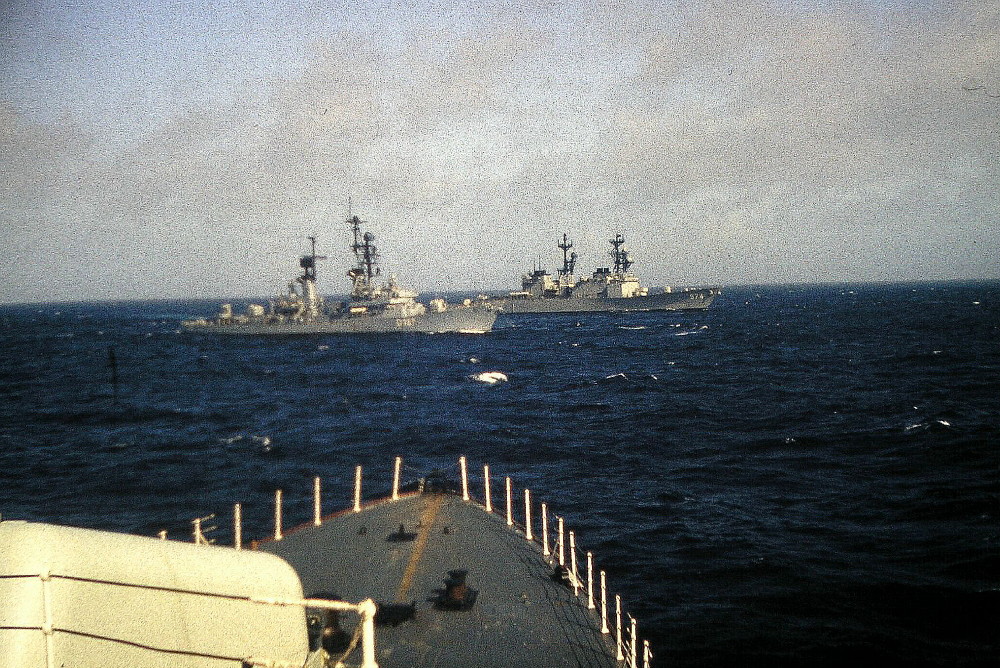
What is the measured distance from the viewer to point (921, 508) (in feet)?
74.5

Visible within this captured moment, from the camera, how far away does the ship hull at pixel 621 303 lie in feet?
490

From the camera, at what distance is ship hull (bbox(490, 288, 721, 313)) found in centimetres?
14925

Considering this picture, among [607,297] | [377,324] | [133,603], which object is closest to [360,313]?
[377,324]

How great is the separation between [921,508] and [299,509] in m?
24.6

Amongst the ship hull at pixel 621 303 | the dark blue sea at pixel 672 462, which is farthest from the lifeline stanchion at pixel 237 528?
the ship hull at pixel 621 303

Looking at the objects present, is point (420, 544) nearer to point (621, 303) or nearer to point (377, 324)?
point (377, 324)

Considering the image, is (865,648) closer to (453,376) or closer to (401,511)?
(401,511)

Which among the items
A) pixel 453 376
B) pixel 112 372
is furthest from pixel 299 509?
pixel 112 372

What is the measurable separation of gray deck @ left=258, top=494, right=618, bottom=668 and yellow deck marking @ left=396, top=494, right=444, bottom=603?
0.08 feet

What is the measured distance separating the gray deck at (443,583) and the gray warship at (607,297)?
134 m

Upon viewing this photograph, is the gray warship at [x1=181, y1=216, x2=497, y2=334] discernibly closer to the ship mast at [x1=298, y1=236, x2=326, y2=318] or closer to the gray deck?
the ship mast at [x1=298, y1=236, x2=326, y2=318]

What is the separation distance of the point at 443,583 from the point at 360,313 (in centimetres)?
9551

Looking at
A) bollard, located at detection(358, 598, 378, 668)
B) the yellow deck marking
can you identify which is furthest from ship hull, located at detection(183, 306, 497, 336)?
bollard, located at detection(358, 598, 378, 668)

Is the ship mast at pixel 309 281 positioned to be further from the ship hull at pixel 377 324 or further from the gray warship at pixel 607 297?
the gray warship at pixel 607 297
